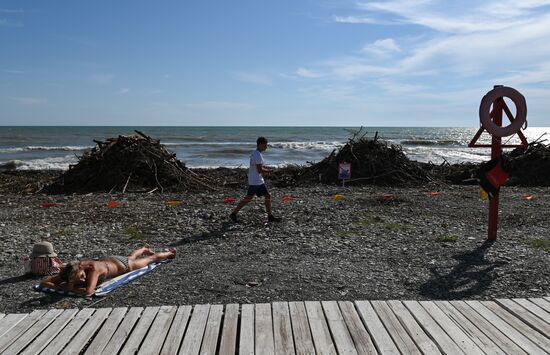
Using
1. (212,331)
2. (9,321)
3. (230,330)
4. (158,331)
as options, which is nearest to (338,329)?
(230,330)

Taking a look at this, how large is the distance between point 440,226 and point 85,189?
36.4 ft

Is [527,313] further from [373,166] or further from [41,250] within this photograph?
[373,166]

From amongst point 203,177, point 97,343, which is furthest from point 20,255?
point 203,177

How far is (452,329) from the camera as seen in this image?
4250mm

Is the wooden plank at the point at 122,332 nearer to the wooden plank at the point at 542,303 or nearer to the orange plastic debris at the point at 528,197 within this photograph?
the wooden plank at the point at 542,303

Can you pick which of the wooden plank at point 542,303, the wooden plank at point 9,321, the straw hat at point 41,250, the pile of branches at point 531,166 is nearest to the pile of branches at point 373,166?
the pile of branches at point 531,166

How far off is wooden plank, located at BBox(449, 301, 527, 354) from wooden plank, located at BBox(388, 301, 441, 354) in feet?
1.71

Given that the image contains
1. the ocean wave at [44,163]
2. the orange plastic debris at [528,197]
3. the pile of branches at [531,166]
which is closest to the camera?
the orange plastic debris at [528,197]

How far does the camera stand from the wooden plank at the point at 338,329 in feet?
12.8

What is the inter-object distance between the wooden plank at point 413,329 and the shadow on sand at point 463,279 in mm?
1016

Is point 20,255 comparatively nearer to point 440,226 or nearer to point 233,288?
point 233,288

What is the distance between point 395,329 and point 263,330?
1.12 meters

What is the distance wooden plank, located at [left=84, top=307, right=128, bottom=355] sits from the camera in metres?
3.93

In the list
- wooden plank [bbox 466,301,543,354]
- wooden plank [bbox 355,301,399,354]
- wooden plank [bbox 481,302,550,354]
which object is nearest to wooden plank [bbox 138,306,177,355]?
wooden plank [bbox 355,301,399,354]
